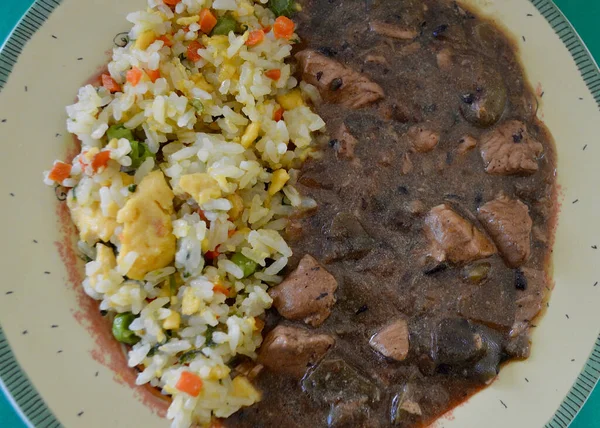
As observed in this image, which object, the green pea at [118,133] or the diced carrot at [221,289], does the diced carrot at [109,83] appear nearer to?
the green pea at [118,133]

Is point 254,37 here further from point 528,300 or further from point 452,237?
point 528,300

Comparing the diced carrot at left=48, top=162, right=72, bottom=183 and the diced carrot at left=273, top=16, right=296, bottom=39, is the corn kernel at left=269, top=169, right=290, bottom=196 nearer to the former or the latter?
the diced carrot at left=273, top=16, right=296, bottom=39

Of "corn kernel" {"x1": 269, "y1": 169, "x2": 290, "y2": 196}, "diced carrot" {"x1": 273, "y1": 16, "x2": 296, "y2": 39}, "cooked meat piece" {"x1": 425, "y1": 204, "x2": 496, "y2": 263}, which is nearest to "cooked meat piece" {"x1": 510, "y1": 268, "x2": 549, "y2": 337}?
"cooked meat piece" {"x1": 425, "y1": 204, "x2": 496, "y2": 263}

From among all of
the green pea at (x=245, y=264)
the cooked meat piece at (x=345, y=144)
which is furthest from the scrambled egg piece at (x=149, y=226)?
the cooked meat piece at (x=345, y=144)

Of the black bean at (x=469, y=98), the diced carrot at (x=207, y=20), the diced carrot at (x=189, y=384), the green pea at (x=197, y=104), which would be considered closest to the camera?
the diced carrot at (x=189, y=384)

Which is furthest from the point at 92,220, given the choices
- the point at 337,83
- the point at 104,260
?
the point at 337,83

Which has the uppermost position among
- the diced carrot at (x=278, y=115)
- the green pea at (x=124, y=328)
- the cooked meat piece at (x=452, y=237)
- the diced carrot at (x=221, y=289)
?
the diced carrot at (x=278, y=115)

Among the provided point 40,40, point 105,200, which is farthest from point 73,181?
point 40,40
